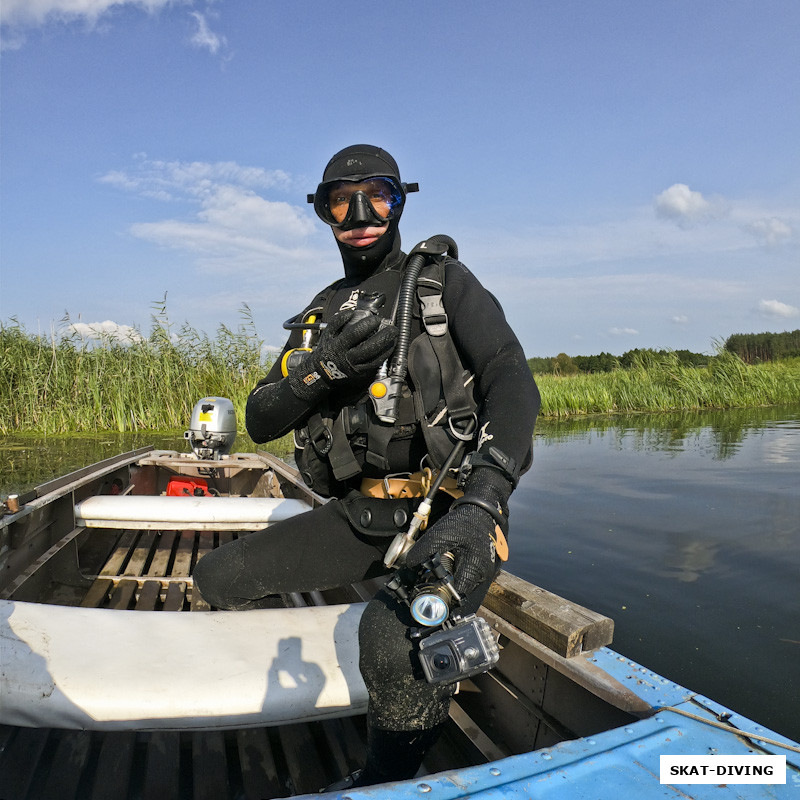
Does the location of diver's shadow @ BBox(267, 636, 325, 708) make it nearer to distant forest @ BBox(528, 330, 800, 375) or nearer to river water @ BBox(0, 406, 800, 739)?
river water @ BBox(0, 406, 800, 739)

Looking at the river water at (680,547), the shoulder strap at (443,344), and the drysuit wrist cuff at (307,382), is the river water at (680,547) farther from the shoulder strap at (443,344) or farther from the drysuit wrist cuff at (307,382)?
the drysuit wrist cuff at (307,382)

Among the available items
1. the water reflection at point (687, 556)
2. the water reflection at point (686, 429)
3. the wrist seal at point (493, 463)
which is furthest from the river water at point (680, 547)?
the wrist seal at point (493, 463)

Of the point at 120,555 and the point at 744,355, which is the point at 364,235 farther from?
the point at 744,355

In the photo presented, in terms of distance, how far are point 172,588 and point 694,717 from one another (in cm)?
296

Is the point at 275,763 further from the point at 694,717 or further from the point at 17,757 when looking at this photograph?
the point at 694,717

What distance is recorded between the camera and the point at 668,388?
60.4ft

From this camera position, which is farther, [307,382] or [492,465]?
[307,382]

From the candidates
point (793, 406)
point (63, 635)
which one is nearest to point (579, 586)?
point (63, 635)

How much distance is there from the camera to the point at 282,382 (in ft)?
7.06

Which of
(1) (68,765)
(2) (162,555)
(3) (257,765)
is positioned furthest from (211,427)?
(3) (257,765)

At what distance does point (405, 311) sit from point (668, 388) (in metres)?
18.4

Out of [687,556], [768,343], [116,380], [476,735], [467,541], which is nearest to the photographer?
[467,541]

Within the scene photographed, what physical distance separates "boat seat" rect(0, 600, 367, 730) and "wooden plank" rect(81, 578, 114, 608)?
128cm

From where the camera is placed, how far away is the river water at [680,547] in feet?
10.9
